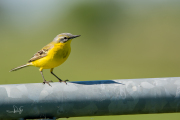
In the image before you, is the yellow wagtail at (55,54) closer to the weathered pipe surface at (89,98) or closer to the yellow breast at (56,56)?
the yellow breast at (56,56)

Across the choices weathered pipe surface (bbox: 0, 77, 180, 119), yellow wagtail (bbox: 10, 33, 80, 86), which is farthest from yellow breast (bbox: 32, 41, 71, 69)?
weathered pipe surface (bbox: 0, 77, 180, 119)

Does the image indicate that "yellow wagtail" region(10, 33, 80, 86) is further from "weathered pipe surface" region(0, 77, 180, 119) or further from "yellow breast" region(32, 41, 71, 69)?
"weathered pipe surface" region(0, 77, 180, 119)

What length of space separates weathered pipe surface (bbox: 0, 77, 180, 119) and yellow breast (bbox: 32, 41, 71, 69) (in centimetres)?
220

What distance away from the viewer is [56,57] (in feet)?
14.2

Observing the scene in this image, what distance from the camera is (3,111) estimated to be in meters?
1.97

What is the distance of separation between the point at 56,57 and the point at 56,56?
17mm

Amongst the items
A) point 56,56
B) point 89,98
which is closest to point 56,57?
point 56,56

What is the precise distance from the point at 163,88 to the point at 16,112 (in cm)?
107

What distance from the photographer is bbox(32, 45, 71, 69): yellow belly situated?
433 centimetres

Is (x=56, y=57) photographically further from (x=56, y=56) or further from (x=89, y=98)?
(x=89, y=98)

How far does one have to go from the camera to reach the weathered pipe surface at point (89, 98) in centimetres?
199

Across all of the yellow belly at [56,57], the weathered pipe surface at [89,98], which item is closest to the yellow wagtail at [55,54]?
the yellow belly at [56,57]

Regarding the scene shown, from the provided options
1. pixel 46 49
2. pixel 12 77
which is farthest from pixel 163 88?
pixel 12 77

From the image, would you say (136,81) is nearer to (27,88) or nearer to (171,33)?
(27,88)
